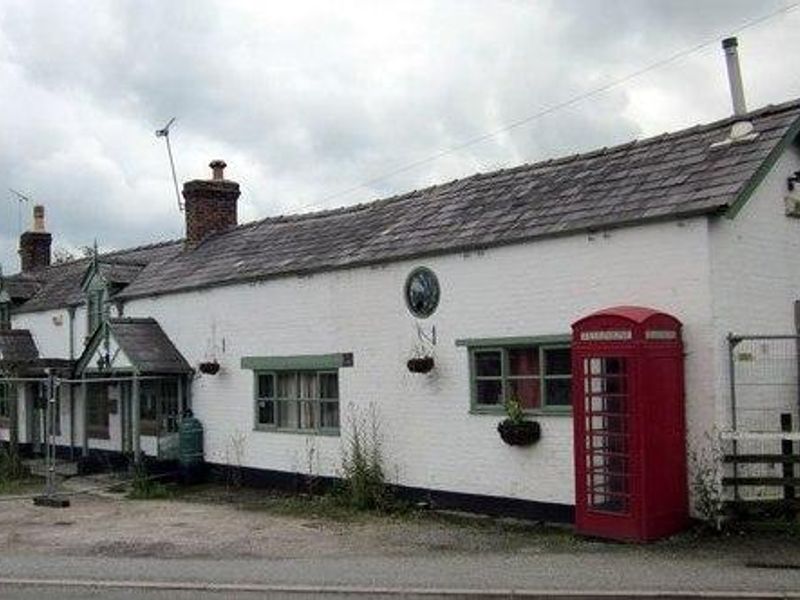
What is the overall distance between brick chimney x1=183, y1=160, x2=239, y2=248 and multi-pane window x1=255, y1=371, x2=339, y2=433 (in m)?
6.16

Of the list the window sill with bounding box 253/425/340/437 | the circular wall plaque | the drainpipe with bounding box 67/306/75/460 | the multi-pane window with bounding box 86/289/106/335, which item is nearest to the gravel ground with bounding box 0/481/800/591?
the window sill with bounding box 253/425/340/437

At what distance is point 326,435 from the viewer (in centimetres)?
1722

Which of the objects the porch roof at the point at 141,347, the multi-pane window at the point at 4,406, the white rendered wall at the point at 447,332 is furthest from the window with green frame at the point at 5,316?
the white rendered wall at the point at 447,332

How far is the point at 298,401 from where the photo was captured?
1812 cm

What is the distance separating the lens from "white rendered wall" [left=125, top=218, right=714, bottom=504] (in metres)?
12.3

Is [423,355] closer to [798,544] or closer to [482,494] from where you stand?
[482,494]

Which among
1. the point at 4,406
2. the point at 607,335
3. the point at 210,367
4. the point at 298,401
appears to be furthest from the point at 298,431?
the point at 4,406

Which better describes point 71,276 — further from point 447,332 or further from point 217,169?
point 447,332

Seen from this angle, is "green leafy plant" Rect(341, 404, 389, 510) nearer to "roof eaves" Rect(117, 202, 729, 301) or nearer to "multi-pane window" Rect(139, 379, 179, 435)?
"roof eaves" Rect(117, 202, 729, 301)

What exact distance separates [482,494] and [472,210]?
4.37 meters

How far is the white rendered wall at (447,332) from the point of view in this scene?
12.3 meters

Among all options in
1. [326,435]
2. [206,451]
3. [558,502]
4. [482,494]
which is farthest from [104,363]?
[558,502]

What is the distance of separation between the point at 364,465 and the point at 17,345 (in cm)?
1484

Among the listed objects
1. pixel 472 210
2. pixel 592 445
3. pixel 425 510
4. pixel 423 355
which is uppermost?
pixel 472 210
